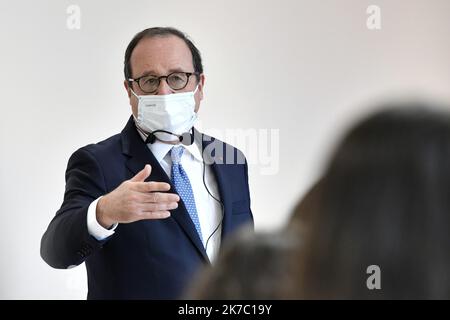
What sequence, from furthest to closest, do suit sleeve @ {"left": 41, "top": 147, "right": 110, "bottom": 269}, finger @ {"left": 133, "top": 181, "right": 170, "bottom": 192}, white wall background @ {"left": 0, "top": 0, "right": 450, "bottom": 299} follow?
white wall background @ {"left": 0, "top": 0, "right": 450, "bottom": 299}, suit sleeve @ {"left": 41, "top": 147, "right": 110, "bottom": 269}, finger @ {"left": 133, "top": 181, "right": 170, "bottom": 192}

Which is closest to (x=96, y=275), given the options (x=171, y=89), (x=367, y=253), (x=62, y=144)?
(x=171, y=89)

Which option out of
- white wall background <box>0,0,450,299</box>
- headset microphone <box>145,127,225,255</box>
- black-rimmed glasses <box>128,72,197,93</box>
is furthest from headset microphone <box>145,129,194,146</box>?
white wall background <box>0,0,450,299</box>

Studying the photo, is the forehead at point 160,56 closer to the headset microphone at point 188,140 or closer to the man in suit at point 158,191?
the man in suit at point 158,191

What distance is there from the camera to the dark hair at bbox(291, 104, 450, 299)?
1.60 ft

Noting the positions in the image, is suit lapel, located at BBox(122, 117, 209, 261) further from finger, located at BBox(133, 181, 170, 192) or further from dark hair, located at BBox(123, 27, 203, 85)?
finger, located at BBox(133, 181, 170, 192)

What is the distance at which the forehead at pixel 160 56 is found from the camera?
199 centimetres

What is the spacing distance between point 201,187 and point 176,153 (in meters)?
0.13

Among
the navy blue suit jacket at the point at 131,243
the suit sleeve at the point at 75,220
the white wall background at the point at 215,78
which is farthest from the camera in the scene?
the white wall background at the point at 215,78

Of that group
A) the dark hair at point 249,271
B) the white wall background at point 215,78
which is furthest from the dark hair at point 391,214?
the white wall background at point 215,78

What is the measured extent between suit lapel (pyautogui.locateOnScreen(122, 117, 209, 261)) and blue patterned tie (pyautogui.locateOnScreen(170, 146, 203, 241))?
2 cm

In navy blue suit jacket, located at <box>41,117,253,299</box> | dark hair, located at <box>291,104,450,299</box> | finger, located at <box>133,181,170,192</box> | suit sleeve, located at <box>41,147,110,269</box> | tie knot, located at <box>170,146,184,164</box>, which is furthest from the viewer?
tie knot, located at <box>170,146,184,164</box>

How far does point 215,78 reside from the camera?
2896mm

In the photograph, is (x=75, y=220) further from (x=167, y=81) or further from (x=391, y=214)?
(x=391, y=214)

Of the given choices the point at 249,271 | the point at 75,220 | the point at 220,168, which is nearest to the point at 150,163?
the point at 220,168
